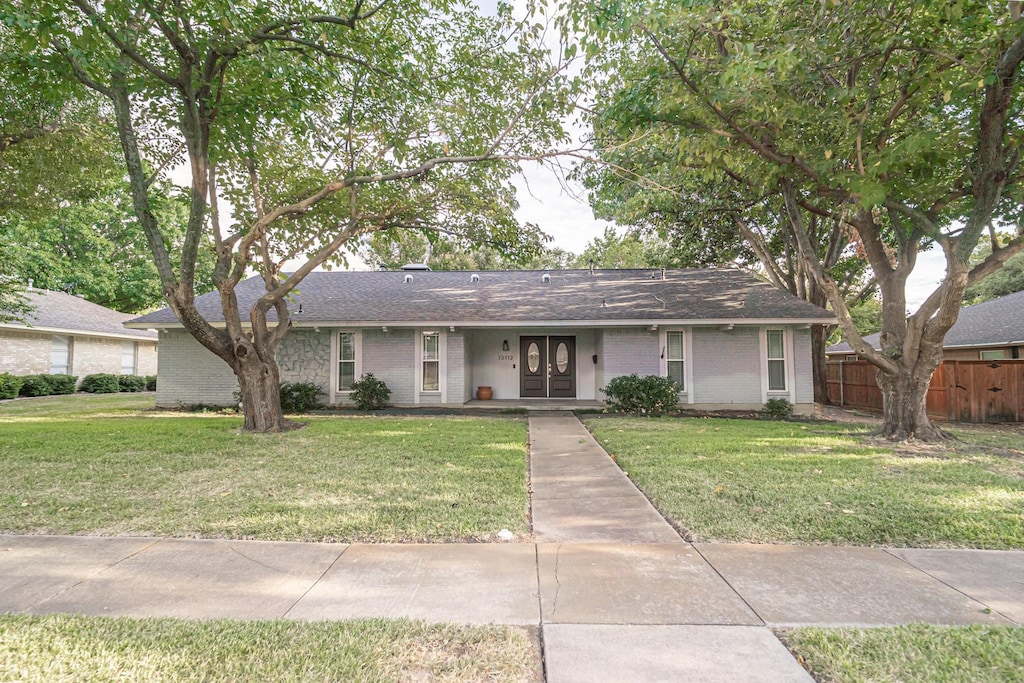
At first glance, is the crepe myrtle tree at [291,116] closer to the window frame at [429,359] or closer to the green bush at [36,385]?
the window frame at [429,359]

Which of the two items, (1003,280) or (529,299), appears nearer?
(529,299)

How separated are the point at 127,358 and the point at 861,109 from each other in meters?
28.4

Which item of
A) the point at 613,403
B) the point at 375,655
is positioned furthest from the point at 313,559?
the point at 613,403

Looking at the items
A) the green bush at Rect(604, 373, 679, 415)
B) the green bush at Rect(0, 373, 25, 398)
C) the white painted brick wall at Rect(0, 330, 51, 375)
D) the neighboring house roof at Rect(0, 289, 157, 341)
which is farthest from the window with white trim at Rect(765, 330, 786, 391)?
the white painted brick wall at Rect(0, 330, 51, 375)

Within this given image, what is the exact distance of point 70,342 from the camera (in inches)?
776

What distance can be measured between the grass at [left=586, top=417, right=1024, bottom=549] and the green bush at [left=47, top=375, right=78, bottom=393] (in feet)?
68.9

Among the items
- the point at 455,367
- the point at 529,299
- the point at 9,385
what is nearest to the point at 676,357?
the point at 529,299

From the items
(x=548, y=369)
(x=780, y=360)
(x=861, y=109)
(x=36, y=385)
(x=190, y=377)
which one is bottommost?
(x=36, y=385)

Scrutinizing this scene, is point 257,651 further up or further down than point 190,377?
further down

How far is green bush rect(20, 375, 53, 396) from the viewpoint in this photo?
55.8ft

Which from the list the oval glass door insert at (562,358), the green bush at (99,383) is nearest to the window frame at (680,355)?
the oval glass door insert at (562,358)

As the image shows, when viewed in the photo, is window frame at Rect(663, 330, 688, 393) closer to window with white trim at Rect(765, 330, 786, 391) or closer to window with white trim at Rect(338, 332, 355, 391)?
window with white trim at Rect(765, 330, 786, 391)

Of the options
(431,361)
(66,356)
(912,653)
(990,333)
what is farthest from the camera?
(66,356)

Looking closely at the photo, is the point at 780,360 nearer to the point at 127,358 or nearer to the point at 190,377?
the point at 190,377
